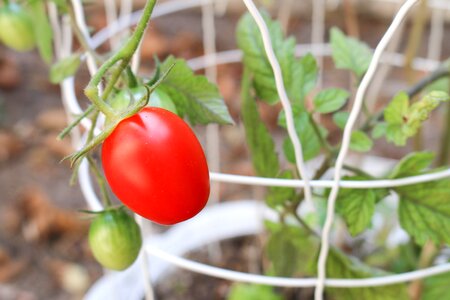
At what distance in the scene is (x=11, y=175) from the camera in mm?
1189

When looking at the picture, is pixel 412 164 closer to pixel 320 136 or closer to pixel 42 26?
pixel 320 136

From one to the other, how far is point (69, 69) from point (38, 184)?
0.77m

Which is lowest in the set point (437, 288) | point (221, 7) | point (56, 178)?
point (56, 178)

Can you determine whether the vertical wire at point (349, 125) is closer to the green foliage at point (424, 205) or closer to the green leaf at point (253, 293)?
the green foliage at point (424, 205)

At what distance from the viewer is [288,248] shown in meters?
0.57

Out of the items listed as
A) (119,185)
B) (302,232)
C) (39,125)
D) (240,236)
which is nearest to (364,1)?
(39,125)

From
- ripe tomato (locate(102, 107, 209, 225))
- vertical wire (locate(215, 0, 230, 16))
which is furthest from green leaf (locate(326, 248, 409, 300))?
vertical wire (locate(215, 0, 230, 16))

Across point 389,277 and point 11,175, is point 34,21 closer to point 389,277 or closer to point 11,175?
point 389,277

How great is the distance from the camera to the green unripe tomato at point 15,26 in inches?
21.0

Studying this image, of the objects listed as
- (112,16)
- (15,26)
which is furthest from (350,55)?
(112,16)

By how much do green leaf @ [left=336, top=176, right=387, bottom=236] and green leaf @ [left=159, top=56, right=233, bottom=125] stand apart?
0.33 feet

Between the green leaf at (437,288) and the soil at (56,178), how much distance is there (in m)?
0.16

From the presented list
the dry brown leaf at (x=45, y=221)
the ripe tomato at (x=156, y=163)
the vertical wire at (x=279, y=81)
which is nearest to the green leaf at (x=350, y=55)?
the vertical wire at (x=279, y=81)

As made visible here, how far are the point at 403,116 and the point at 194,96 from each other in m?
0.14
